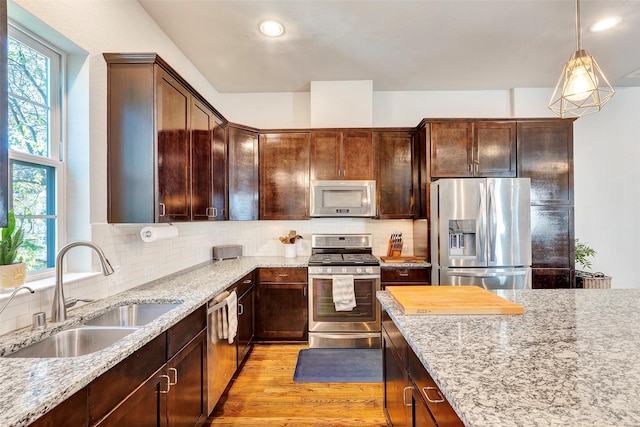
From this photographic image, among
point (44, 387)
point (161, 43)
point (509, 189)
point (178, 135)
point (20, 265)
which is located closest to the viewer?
point (44, 387)

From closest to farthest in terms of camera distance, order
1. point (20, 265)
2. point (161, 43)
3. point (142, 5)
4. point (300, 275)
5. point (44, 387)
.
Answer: point (44, 387), point (20, 265), point (142, 5), point (161, 43), point (300, 275)

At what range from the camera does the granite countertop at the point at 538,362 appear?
71cm

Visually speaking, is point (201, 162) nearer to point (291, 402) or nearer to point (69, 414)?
point (69, 414)

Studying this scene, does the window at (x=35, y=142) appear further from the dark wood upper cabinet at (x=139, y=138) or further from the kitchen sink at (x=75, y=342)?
the kitchen sink at (x=75, y=342)

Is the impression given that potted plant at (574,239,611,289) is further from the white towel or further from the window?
the window

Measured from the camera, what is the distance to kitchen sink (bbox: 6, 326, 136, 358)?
129 cm

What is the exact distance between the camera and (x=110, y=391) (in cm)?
111

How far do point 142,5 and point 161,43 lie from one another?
0.30m

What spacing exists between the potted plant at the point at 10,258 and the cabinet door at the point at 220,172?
1482mm

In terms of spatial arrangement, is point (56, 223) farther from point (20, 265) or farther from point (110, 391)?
point (110, 391)

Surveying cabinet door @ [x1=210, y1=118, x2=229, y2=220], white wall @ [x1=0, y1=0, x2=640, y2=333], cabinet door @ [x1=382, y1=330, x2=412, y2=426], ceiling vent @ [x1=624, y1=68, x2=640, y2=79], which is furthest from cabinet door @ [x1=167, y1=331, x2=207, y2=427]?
ceiling vent @ [x1=624, y1=68, x2=640, y2=79]

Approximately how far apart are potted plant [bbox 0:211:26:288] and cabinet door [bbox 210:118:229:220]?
1.48 m

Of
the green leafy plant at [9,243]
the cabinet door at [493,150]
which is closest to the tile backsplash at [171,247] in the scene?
the green leafy plant at [9,243]

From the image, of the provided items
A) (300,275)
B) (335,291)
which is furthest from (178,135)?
(335,291)
